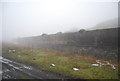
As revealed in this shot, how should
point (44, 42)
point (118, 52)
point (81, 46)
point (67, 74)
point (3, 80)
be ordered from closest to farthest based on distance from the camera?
point (3, 80) → point (67, 74) → point (118, 52) → point (81, 46) → point (44, 42)

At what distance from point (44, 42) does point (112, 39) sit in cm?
764

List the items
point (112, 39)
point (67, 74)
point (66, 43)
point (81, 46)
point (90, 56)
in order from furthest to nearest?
point (66, 43)
point (81, 46)
point (90, 56)
point (112, 39)
point (67, 74)

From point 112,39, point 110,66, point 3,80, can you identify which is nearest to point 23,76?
point 3,80

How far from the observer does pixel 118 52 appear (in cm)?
576

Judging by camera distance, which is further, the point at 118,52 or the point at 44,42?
the point at 44,42

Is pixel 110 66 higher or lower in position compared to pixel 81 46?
lower

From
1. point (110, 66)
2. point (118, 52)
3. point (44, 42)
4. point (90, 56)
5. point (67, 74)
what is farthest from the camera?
point (44, 42)

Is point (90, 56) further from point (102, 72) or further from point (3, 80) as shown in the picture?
point (3, 80)

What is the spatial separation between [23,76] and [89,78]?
2.82 meters

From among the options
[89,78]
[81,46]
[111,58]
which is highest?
[81,46]

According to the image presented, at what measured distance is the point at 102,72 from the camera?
455 cm

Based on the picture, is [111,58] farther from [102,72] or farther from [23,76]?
[23,76]

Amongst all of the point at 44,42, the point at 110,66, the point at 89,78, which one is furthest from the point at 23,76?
the point at 44,42

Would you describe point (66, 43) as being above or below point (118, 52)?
above
